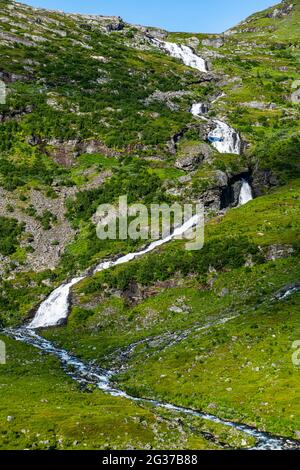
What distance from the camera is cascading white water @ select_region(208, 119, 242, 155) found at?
141 metres

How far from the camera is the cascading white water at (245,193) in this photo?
118500 mm

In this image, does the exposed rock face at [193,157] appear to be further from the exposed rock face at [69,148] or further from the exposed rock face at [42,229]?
the exposed rock face at [42,229]

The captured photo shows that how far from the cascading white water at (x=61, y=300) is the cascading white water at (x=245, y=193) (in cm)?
2398

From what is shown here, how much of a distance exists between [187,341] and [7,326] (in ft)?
104

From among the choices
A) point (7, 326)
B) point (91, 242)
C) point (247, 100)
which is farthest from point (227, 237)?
point (247, 100)

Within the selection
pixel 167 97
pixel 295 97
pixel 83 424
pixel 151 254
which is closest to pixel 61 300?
pixel 151 254

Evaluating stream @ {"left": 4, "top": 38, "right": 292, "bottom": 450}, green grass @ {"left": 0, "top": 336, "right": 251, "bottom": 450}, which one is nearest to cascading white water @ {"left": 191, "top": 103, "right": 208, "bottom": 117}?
stream @ {"left": 4, "top": 38, "right": 292, "bottom": 450}

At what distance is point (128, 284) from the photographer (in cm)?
8000

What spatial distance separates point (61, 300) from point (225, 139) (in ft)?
256

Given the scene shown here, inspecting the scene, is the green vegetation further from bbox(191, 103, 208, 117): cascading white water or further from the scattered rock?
the scattered rock

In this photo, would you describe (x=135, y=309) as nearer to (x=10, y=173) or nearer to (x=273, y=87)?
(x=10, y=173)

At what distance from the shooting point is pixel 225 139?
5674 inches

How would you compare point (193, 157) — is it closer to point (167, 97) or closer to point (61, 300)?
point (167, 97)

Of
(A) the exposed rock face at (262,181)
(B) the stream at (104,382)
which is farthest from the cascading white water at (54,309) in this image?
(A) the exposed rock face at (262,181)
